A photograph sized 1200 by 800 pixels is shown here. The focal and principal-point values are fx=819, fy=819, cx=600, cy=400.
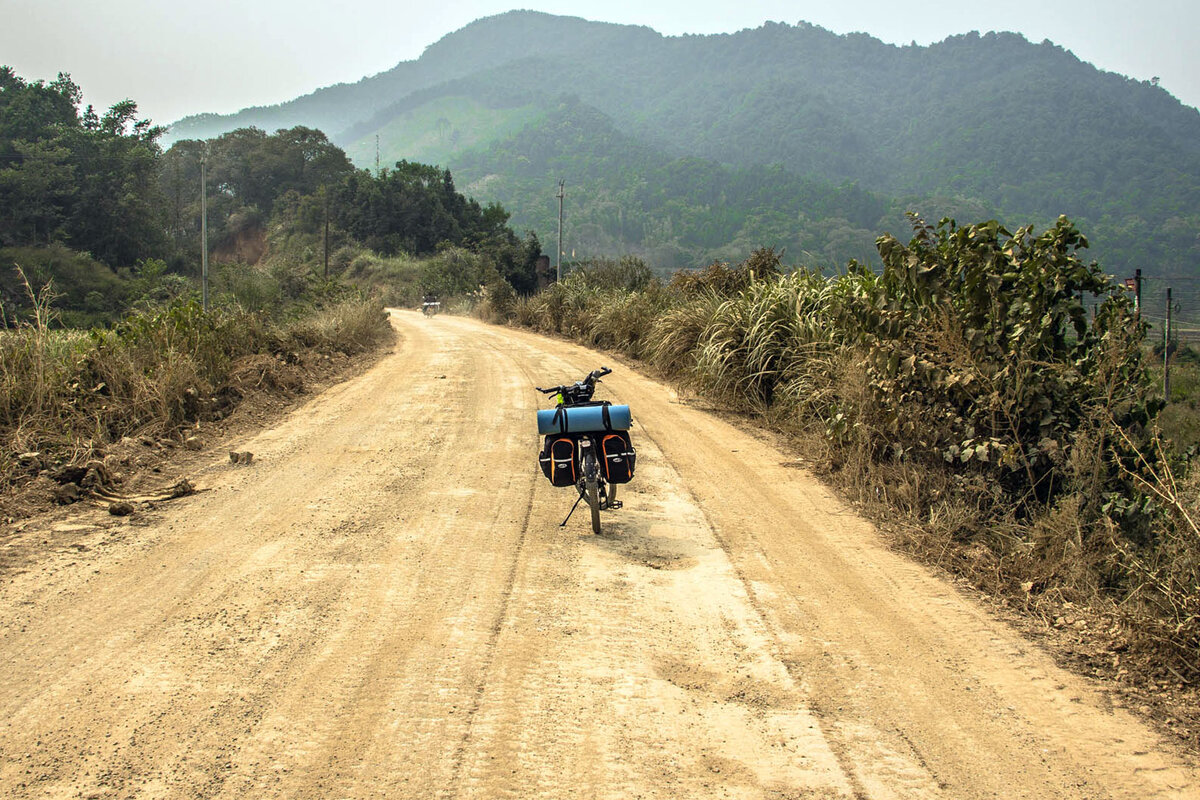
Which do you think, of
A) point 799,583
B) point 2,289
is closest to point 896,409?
point 799,583

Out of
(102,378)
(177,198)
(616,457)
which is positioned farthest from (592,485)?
(177,198)

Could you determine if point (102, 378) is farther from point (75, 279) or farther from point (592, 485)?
point (75, 279)

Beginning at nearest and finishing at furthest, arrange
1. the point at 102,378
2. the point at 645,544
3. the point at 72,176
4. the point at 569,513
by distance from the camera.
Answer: the point at 645,544, the point at 569,513, the point at 102,378, the point at 72,176

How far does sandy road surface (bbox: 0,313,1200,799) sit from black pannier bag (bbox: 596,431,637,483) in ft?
1.50

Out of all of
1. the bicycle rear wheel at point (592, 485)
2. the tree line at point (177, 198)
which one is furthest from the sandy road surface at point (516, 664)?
the tree line at point (177, 198)

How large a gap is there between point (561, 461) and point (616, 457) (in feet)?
1.42

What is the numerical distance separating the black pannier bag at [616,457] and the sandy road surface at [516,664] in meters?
0.46

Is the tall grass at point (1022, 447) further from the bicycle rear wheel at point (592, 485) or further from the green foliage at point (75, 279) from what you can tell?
the green foliage at point (75, 279)

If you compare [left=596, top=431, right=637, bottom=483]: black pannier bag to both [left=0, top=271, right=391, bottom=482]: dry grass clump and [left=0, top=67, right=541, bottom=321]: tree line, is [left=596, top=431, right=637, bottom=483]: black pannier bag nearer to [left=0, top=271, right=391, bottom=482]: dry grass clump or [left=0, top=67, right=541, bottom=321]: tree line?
[left=0, top=271, right=391, bottom=482]: dry grass clump

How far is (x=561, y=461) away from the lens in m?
6.40

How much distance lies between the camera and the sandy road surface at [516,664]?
3.20 meters

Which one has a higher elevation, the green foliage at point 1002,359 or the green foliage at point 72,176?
the green foliage at point 72,176

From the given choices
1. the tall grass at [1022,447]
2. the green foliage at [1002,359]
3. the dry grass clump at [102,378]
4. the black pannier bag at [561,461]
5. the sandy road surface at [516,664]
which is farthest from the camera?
the dry grass clump at [102,378]

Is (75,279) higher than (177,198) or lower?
lower
